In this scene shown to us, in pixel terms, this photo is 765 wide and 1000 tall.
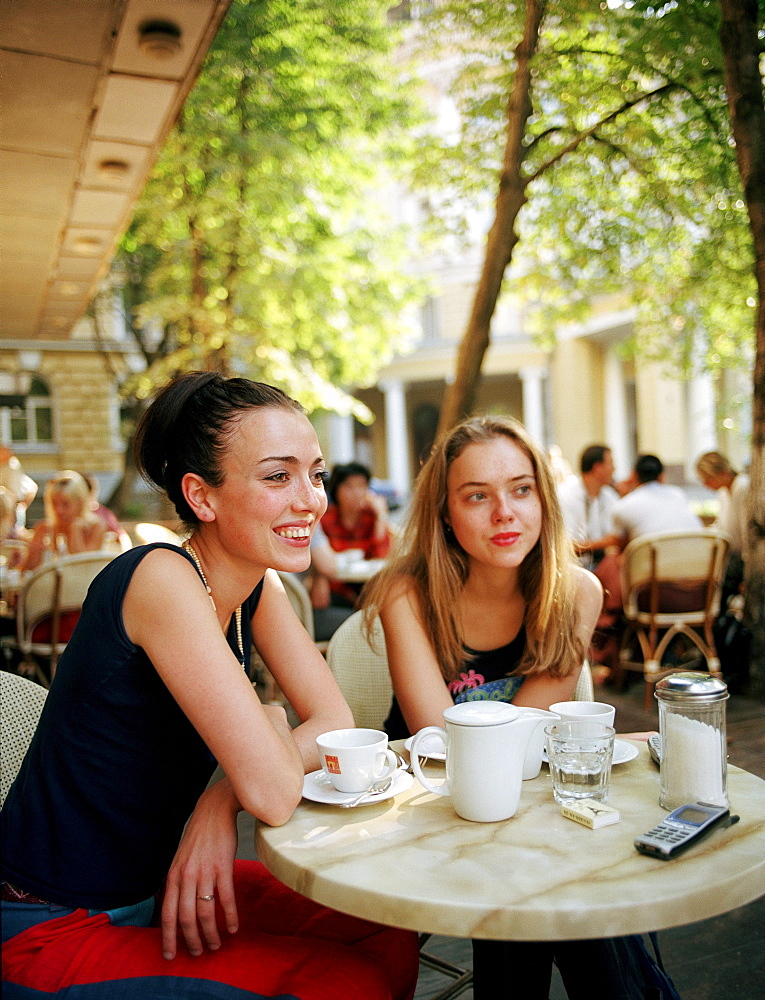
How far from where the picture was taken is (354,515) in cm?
548

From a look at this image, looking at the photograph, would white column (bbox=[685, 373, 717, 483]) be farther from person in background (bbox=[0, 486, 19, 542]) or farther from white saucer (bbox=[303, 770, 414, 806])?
white saucer (bbox=[303, 770, 414, 806])

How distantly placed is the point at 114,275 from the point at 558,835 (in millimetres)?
15969

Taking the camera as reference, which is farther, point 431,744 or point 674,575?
point 674,575

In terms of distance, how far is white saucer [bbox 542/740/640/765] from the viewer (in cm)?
149

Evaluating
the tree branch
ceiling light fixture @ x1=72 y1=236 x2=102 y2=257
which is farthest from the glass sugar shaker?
ceiling light fixture @ x1=72 y1=236 x2=102 y2=257

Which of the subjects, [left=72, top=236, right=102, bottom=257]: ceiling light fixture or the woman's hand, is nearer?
the woman's hand

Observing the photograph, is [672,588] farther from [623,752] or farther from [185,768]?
[185,768]

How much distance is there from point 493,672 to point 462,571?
285 mm

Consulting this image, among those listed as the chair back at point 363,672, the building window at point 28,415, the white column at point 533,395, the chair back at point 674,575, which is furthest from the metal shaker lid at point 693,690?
the white column at point 533,395

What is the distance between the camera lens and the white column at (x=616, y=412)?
2311 cm

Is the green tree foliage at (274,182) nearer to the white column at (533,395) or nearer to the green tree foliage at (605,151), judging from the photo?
the green tree foliage at (605,151)

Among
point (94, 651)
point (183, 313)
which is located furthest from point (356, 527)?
point (183, 313)

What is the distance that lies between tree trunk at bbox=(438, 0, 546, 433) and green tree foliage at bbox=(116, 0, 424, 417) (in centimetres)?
331

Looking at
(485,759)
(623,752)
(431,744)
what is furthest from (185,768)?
(623,752)
